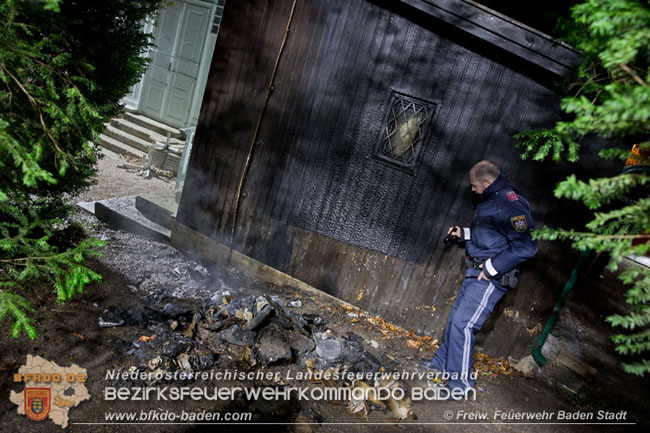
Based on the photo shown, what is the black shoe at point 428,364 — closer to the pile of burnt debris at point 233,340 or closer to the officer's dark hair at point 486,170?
the pile of burnt debris at point 233,340

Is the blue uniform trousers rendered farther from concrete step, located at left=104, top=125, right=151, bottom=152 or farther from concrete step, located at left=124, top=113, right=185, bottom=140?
concrete step, located at left=104, top=125, right=151, bottom=152

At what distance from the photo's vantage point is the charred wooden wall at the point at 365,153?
4801 millimetres

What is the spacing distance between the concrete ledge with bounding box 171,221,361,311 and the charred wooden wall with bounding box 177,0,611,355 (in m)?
0.12

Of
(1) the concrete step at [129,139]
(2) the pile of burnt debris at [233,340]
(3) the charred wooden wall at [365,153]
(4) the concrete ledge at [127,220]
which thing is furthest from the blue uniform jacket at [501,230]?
(1) the concrete step at [129,139]

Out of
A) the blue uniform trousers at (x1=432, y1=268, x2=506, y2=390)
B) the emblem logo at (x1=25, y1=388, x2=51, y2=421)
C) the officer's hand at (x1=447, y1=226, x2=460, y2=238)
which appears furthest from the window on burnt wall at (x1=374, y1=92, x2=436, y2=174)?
the emblem logo at (x1=25, y1=388, x2=51, y2=421)

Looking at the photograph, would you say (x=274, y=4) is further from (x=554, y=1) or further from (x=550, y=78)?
(x=554, y=1)

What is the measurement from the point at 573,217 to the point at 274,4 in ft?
16.9

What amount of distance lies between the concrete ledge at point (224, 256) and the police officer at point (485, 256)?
170cm

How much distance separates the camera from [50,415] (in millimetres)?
3055

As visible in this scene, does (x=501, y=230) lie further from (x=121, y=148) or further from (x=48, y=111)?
(x=121, y=148)

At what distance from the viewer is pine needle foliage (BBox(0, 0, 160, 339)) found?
282 cm

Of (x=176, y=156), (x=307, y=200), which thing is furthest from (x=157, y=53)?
(x=307, y=200)

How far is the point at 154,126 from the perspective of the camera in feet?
38.0

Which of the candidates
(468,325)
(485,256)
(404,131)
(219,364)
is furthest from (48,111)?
(468,325)
